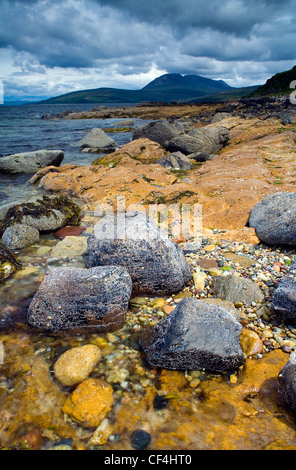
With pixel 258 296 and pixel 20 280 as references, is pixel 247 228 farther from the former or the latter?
pixel 20 280

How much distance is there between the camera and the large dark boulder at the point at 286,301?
371 centimetres

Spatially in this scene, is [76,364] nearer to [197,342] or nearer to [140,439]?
[140,439]

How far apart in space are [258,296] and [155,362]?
71.3 inches

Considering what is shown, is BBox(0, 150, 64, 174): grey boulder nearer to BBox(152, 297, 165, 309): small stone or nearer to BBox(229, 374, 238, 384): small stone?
BBox(152, 297, 165, 309): small stone

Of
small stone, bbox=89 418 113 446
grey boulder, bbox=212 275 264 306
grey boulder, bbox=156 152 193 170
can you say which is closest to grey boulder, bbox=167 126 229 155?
grey boulder, bbox=156 152 193 170

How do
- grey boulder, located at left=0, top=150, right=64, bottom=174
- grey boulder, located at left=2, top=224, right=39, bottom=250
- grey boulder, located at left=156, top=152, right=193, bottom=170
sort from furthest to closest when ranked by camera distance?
grey boulder, located at left=0, top=150, right=64, bottom=174, grey boulder, located at left=156, top=152, right=193, bottom=170, grey boulder, located at left=2, top=224, right=39, bottom=250

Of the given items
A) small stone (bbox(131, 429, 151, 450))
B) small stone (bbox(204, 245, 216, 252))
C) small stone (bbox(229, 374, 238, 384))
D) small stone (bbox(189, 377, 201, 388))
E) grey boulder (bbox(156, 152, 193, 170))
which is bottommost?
small stone (bbox(131, 429, 151, 450))

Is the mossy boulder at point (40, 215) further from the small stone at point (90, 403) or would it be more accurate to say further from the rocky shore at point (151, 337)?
the small stone at point (90, 403)

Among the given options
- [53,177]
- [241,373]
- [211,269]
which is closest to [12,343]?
[241,373]

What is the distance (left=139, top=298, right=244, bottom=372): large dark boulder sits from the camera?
3.35 metres

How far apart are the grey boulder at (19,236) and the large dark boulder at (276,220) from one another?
4.87 metres

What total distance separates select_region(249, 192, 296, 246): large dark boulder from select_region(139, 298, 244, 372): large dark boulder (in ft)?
8.36

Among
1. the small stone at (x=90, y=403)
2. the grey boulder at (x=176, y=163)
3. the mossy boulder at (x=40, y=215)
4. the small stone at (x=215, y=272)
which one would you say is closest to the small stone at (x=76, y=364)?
the small stone at (x=90, y=403)

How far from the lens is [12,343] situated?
387 cm
